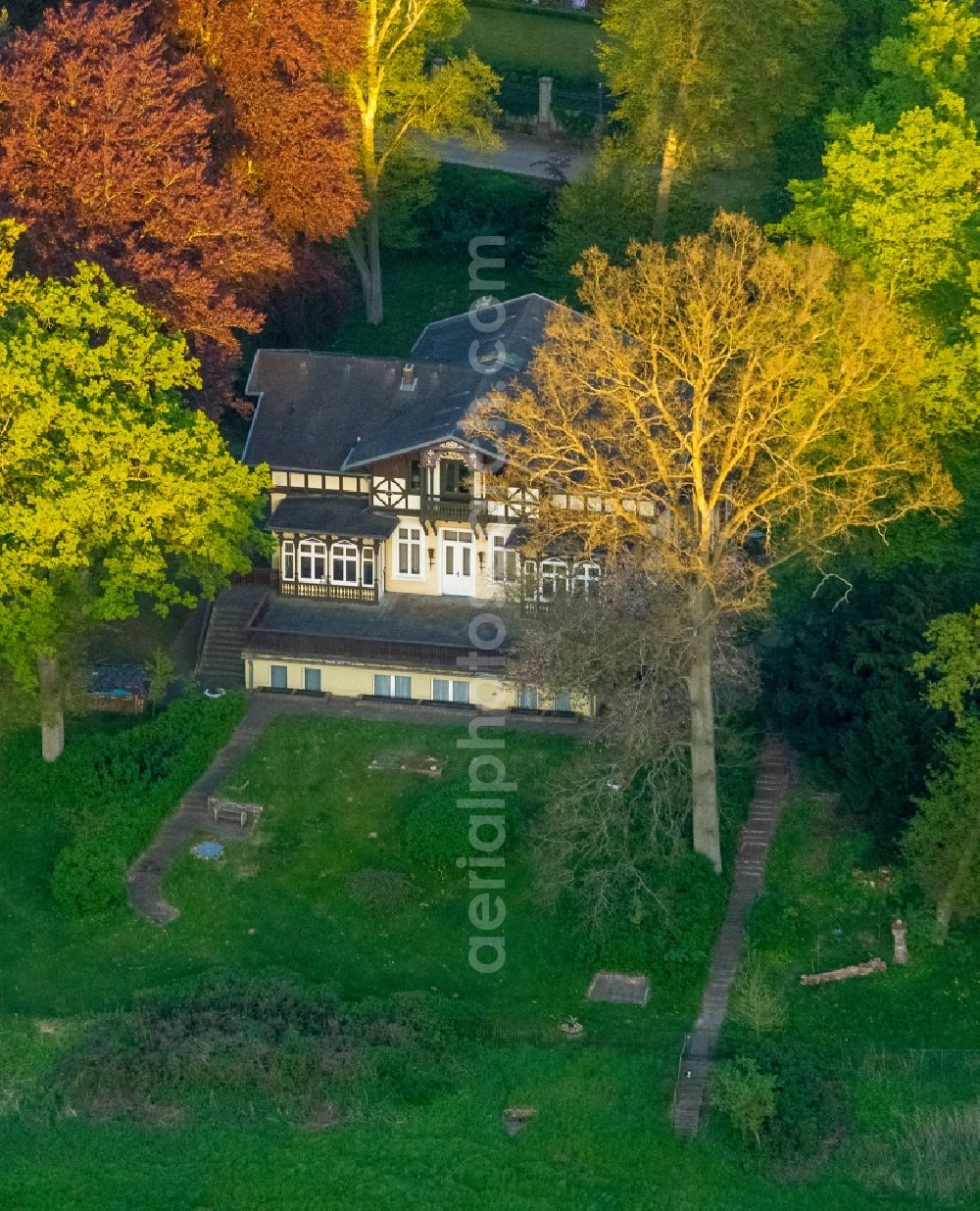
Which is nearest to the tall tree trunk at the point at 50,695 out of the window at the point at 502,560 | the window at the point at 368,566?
the window at the point at 368,566

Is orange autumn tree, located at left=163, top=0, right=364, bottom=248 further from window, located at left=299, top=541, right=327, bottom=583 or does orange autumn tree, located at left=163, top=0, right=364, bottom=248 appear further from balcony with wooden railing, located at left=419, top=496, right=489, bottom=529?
balcony with wooden railing, located at left=419, top=496, right=489, bottom=529

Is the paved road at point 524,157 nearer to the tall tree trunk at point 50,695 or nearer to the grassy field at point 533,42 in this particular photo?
the grassy field at point 533,42

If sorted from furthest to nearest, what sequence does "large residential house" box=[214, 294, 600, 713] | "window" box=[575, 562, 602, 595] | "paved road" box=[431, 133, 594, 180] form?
"paved road" box=[431, 133, 594, 180], "large residential house" box=[214, 294, 600, 713], "window" box=[575, 562, 602, 595]

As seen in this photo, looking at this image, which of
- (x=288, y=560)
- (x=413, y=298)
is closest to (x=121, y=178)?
(x=288, y=560)

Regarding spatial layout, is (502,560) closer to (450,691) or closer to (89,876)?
(450,691)

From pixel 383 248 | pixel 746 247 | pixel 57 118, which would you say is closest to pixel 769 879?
pixel 746 247

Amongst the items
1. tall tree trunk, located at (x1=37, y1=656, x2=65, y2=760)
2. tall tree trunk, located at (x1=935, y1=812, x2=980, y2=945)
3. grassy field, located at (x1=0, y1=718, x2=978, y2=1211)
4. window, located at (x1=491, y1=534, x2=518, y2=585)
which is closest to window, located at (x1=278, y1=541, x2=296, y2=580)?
grassy field, located at (x1=0, y1=718, x2=978, y2=1211)

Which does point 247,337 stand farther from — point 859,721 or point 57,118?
point 859,721
